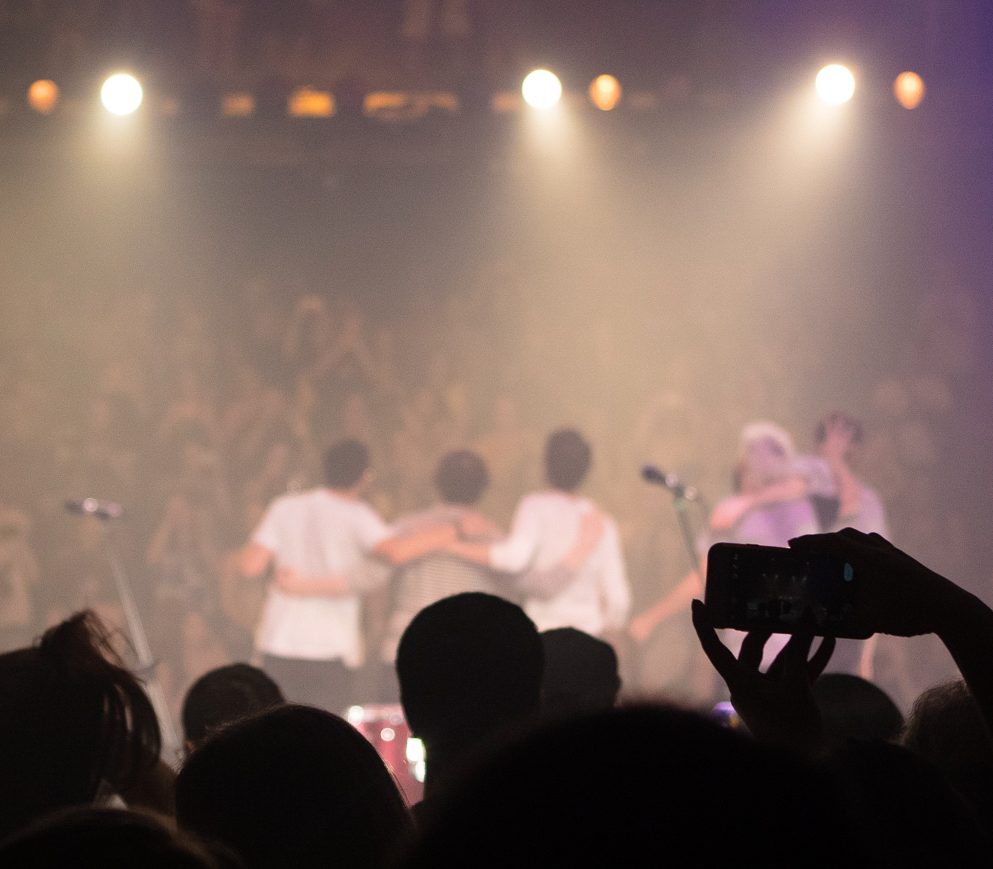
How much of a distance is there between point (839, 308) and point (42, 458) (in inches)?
249

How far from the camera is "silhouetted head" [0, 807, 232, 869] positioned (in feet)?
2.39

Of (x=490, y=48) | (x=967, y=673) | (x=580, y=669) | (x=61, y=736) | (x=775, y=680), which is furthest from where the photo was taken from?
(x=490, y=48)

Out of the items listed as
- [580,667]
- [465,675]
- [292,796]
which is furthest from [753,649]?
[580,667]

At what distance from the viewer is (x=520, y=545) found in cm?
820

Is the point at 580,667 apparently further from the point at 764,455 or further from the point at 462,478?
the point at 764,455

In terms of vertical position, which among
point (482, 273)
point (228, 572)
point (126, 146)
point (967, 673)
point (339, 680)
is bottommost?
point (339, 680)

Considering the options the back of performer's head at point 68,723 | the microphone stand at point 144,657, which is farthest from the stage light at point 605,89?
the back of performer's head at point 68,723

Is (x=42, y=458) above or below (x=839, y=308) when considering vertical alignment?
below

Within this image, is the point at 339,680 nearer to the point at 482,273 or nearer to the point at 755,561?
the point at 482,273

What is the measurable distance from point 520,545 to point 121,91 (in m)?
4.31

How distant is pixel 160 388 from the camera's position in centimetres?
962

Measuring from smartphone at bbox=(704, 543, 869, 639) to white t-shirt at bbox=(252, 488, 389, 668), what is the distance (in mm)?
6687

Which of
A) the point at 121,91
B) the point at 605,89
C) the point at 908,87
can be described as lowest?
the point at 908,87

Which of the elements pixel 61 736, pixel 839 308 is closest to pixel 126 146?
pixel 839 308
